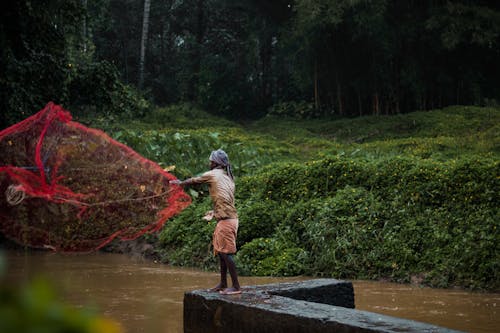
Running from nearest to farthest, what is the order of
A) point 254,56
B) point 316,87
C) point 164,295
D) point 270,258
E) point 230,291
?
1. point 230,291
2. point 164,295
3. point 270,258
4. point 316,87
5. point 254,56

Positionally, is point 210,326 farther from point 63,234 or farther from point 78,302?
point 63,234

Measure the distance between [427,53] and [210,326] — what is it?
20.4 m

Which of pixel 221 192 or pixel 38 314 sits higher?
pixel 221 192

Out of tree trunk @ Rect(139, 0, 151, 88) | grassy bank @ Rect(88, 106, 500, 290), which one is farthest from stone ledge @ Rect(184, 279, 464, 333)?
tree trunk @ Rect(139, 0, 151, 88)

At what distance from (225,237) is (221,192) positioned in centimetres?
43

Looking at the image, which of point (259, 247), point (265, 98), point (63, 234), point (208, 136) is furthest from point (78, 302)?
point (265, 98)

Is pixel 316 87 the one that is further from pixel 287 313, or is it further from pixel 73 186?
pixel 287 313

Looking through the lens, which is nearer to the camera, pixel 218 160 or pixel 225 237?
pixel 225 237

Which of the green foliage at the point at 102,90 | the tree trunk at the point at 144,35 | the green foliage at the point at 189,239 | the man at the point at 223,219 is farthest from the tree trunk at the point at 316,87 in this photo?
the man at the point at 223,219

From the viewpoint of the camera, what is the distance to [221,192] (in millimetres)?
6254

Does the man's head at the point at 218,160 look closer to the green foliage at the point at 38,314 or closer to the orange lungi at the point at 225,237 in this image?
the orange lungi at the point at 225,237

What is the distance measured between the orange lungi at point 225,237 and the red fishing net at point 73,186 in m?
2.53

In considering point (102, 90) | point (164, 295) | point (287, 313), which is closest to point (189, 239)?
point (164, 295)

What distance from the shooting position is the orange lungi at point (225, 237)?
243 inches
